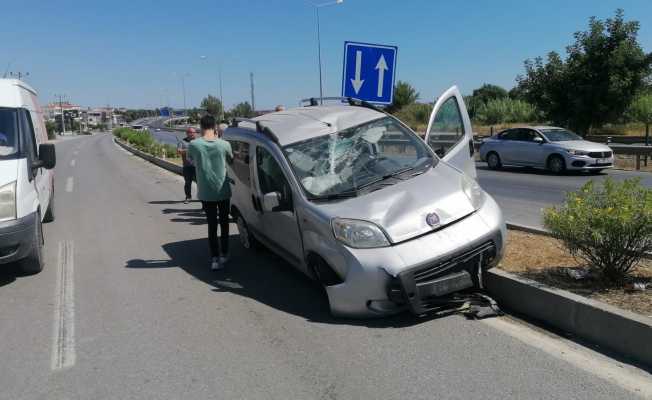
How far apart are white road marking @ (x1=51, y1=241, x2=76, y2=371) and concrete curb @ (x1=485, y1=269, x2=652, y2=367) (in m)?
3.65

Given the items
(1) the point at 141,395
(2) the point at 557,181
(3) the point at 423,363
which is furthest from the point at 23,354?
(2) the point at 557,181

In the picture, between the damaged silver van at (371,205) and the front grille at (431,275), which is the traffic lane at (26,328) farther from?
the front grille at (431,275)

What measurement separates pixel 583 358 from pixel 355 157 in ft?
9.13

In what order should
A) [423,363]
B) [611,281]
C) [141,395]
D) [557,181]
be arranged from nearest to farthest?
[141,395], [423,363], [611,281], [557,181]

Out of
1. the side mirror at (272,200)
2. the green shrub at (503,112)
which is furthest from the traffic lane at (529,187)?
the green shrub at (503,112)

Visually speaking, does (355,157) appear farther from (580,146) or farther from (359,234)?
(580,146)

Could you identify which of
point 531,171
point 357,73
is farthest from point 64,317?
point 531,171

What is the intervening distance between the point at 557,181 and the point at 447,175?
418 inches

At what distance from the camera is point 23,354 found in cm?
434

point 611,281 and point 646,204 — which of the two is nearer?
point 646,204

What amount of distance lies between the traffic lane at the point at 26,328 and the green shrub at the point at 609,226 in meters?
4.19

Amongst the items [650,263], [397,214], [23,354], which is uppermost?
[397,214]

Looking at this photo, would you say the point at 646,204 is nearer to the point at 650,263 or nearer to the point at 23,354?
the point at 650,263

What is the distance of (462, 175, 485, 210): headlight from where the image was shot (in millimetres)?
5051
